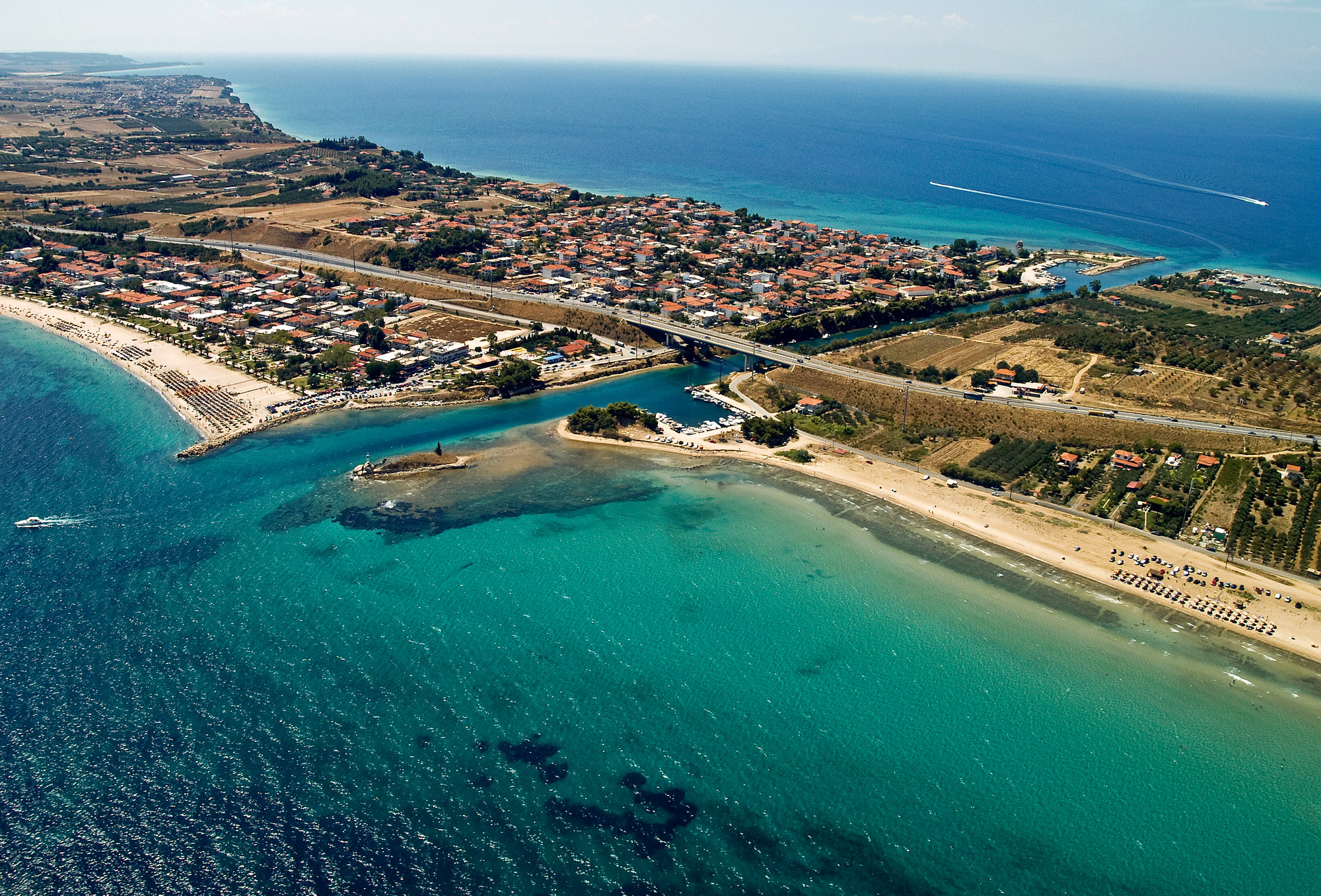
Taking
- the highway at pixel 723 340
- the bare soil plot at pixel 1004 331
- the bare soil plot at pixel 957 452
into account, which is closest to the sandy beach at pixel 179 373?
the highway at pixel 723 340

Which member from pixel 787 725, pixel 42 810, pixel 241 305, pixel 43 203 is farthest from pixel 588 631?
pixel 43 203

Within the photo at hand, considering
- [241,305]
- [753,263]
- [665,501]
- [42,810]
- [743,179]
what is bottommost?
[42,810]

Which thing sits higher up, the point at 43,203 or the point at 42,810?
the point at 43,203

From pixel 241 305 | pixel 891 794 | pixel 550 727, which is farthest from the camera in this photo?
pixel 241 305

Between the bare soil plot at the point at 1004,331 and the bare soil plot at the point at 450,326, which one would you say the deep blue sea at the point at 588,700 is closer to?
the bare soil plot at the point at 450,326

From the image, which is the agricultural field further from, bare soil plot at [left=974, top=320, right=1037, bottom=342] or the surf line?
the surf line

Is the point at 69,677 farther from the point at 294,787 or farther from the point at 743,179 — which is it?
the point at 743,179

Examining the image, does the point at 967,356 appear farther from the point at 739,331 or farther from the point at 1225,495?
the point at 1225,495
